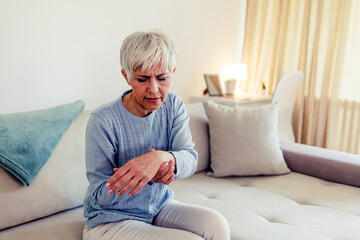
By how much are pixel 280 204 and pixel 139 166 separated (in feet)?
2.84

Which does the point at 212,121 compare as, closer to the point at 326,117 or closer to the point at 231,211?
the point at 231,211

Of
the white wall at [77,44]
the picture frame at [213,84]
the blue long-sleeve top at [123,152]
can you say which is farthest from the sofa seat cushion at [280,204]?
the picture frame at [213,84]

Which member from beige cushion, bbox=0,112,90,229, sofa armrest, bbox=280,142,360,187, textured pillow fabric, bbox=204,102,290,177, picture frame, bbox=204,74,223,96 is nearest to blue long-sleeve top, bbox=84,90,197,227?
beige cushion, bbox=0,112,90,229

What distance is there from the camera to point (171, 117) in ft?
4.41

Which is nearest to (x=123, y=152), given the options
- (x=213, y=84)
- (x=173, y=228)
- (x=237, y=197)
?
(x=173, y=228)

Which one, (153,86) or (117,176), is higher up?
(153,86)

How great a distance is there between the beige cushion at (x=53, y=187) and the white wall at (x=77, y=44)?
2.59 ft

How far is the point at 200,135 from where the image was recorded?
1.99 metres

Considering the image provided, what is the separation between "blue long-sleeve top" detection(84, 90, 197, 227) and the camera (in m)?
1.15

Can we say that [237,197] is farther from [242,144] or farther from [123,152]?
[123,152]

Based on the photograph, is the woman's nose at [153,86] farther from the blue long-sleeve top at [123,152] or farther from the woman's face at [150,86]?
the blue long-sleeve top at [123,152]

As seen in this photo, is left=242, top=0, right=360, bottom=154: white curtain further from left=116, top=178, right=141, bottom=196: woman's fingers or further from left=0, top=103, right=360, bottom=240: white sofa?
left=116, top=178, right=141, bottom=196: woman's fingers

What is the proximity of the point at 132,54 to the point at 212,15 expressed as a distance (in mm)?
2467

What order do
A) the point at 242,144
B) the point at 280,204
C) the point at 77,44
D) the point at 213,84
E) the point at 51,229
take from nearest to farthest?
the point at 51,229, the point at 280,204, the point at 242,144, the point at 77,44, the point at 213,84
